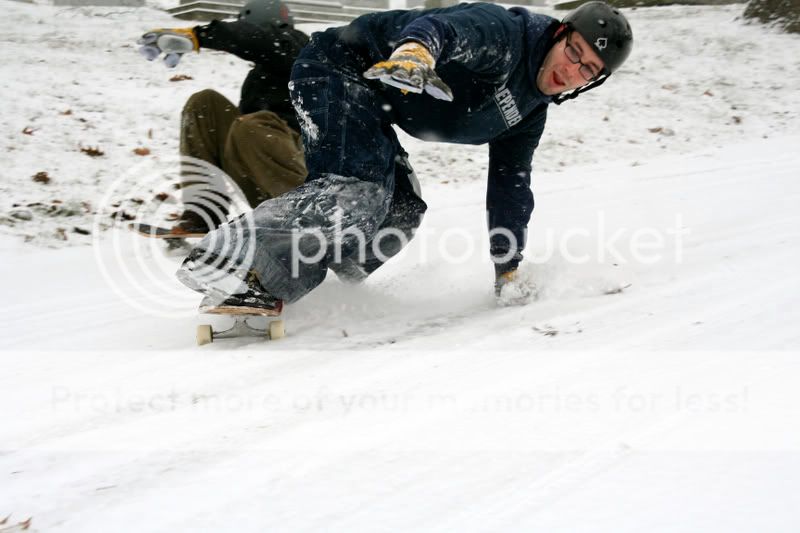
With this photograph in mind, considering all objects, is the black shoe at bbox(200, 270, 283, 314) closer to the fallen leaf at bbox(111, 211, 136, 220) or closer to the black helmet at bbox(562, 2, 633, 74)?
the black helmet at bbox(562, 2, 633, 74)

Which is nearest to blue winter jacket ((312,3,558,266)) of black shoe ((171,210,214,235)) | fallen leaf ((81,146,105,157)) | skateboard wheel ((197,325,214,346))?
skateboard wheel ((197,325,214,346))

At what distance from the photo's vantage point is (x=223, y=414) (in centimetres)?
174

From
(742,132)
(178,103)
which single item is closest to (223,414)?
(178,103)

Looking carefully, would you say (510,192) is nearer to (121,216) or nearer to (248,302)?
(248,302)

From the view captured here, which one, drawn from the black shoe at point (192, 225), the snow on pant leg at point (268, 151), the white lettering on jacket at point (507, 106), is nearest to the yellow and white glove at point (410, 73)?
the white lettering on jacket at point (507, 106)

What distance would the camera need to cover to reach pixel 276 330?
7.89 feet

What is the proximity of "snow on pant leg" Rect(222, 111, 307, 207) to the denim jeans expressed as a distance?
844 mm

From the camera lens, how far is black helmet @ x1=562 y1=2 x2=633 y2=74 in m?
2.32

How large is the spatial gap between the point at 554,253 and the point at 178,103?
15.6 ft

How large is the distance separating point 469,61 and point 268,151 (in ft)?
5.04

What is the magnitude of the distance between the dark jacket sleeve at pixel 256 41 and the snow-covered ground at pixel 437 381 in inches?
49.7

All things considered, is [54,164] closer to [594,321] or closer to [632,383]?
[594,321]

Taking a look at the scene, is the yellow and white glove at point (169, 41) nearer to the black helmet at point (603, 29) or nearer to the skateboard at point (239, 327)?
the skateboard at point (239, 327)

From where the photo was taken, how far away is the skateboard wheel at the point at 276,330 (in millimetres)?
2404
